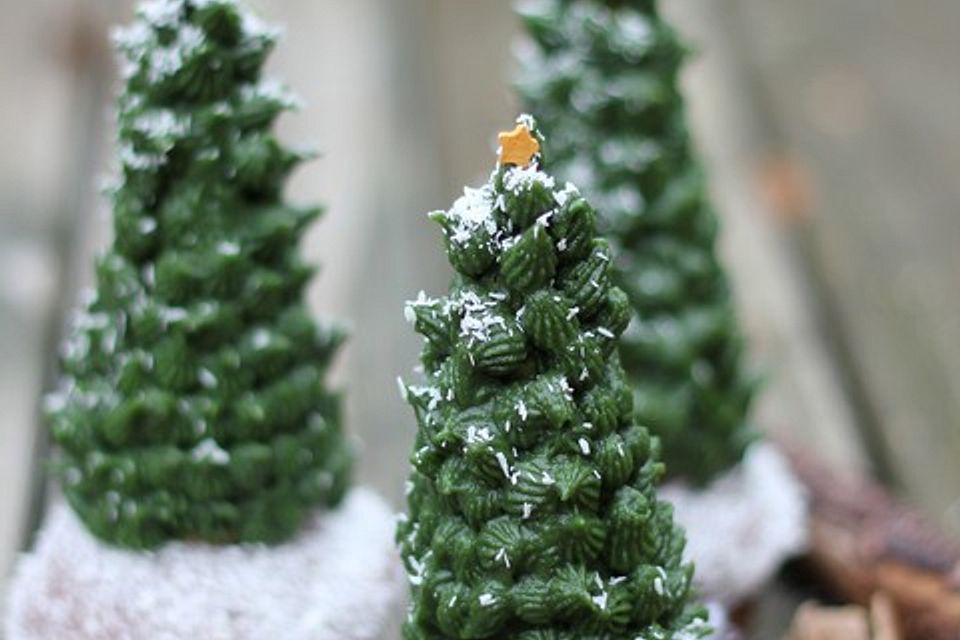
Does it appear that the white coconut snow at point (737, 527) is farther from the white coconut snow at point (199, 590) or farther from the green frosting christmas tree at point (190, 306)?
the green frosting christmas tree at point (190, 306)

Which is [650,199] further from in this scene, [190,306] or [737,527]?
[190,306]

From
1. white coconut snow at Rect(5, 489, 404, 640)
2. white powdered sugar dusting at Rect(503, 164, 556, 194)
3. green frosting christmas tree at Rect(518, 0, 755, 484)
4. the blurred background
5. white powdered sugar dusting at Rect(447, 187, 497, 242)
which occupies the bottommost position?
white coconut snow at Rect(5, 489, 404, 640)

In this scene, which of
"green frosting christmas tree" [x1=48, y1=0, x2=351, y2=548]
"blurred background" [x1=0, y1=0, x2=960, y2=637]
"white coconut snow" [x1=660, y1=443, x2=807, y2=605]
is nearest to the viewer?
"green frosting christmas tree" [x1=48, y1=0, x2=351, y2=548]

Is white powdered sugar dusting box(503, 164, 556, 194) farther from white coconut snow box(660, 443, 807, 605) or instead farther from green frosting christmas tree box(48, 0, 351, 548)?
white coconut snow box(660, 443, 807, 605)

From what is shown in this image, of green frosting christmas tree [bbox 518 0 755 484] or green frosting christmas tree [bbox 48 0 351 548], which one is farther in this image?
green frosting christmas tree [bbox 518 0 755 484]

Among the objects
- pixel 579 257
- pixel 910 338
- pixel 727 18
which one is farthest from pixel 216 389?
pixel 727 18

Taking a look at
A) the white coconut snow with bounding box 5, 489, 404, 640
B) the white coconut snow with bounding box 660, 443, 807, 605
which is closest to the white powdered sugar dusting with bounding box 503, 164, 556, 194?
the white coconut snow with bounding box 5, 489, 404, 640
